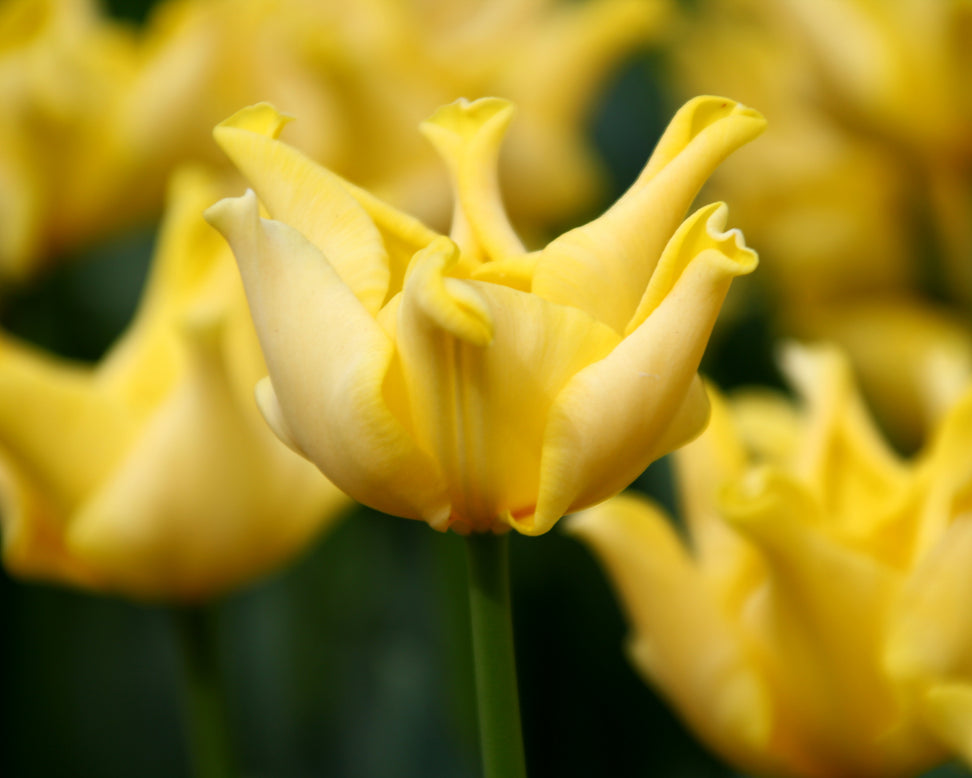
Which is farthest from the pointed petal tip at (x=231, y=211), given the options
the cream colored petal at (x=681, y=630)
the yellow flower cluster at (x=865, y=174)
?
the yellow flower cluster at (x=865, y=174)

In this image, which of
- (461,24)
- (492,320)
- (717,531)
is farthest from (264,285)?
(461,24)

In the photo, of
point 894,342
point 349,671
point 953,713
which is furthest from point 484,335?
point 894,342

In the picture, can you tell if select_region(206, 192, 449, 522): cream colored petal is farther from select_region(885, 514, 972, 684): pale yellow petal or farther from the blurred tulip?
the blurred tulip

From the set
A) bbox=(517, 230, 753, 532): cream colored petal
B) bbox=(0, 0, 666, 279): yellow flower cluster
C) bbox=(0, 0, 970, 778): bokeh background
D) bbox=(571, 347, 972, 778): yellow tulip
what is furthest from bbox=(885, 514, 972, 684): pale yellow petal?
bbox=(0, 0, 666, 279): yellow flower cluster

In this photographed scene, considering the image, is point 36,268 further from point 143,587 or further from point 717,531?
point 717,531

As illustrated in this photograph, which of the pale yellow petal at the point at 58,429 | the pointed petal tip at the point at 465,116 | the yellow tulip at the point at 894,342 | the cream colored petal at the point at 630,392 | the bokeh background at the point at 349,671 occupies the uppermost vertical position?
the pointed petal tip at the point at 465,116

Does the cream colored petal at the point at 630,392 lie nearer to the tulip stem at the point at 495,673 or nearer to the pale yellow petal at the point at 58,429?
the tulip stem at the point at 495,673

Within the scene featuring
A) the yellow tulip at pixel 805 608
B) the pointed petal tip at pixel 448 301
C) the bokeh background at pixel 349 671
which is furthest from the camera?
the bokeh background at pixel 349 671
